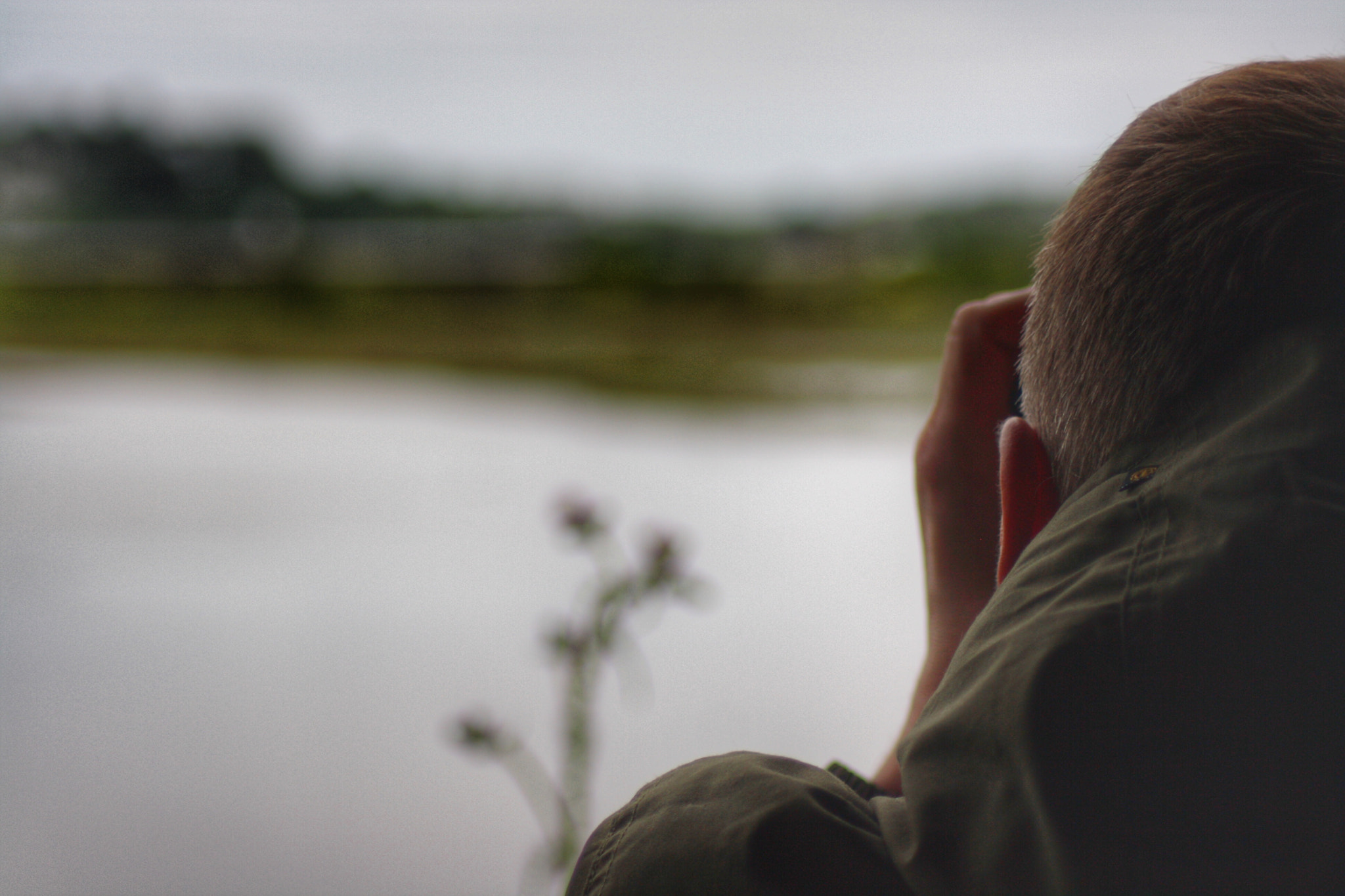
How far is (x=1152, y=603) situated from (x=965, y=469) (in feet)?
0.72

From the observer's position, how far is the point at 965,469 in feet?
1.63

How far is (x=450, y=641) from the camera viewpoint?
1330mm

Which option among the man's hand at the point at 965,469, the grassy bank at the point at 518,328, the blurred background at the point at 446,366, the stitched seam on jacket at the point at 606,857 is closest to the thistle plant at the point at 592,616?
the blurred background at the point at 446,366

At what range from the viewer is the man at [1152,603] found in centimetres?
27

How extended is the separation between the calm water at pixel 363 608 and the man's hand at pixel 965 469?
0.53m

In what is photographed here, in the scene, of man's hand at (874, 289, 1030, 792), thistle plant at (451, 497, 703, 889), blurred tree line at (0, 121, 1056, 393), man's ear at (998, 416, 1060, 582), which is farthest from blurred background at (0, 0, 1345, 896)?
man's ear at (998, 416, 1060, 582)

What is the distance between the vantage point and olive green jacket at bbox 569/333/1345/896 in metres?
0.27

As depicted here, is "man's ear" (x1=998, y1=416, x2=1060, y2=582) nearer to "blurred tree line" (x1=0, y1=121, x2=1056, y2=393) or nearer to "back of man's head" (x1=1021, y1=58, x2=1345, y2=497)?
"back of man's head" (x1=1021, y1=58, x2=1345, y2=497)

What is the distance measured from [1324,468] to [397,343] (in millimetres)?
1220

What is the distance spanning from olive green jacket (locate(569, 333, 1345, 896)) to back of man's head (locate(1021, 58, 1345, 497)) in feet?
0.05

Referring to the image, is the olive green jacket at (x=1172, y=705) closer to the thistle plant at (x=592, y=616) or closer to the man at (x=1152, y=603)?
the man at (x=1152, y=603)

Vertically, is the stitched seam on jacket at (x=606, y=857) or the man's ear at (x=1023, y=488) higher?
the man's ear at (x=1023, y=488)

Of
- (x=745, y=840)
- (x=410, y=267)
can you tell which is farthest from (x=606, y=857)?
(x=410, y=267)

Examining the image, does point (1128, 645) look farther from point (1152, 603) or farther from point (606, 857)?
point (606, 857)
